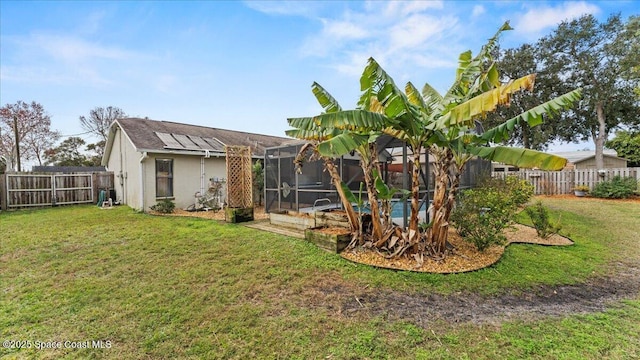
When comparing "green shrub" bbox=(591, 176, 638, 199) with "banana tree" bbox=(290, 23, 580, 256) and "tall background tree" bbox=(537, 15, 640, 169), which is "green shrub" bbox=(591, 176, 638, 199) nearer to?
"tall background tree" bbox=(537, 15, 640, 169)

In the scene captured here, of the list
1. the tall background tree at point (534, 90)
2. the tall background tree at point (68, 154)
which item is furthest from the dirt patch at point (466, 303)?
the tall background tree at point (68, 154)

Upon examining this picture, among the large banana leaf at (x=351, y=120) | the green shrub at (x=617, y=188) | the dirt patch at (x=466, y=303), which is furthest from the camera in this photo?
the green shrub at (x=617, y=188)

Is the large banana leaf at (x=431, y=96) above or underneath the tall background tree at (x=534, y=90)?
underneath

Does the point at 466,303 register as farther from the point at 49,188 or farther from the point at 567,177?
the point at 49,188

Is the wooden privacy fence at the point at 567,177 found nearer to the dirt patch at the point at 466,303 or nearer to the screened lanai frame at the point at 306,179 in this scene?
the screened lanai frame at the point at 306,179

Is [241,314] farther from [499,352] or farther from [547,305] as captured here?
[547,305]

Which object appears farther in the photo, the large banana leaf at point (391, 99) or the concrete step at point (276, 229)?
the concrete step at point (276, 229)

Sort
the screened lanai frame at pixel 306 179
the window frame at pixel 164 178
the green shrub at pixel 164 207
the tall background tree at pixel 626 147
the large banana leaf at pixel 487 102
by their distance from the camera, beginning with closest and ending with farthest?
1. the large banana leaf at pixel 487 102
2. the screened lanai frame at pixel 306 179
3. the green shrub at pixel 164 207
4. the window frame at pixel 164 178
5. the tall background tree at pixel 626 147

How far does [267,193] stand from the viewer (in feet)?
35.8

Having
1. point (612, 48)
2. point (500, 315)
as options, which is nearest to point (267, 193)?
point (500, 315)

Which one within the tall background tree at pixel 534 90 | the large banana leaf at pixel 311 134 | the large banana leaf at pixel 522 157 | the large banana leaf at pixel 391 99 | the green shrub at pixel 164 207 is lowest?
the green shrub at pixel 164 207

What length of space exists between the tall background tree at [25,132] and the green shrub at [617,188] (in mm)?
39126

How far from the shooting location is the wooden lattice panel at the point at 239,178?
972cm

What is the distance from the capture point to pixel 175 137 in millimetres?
13977
